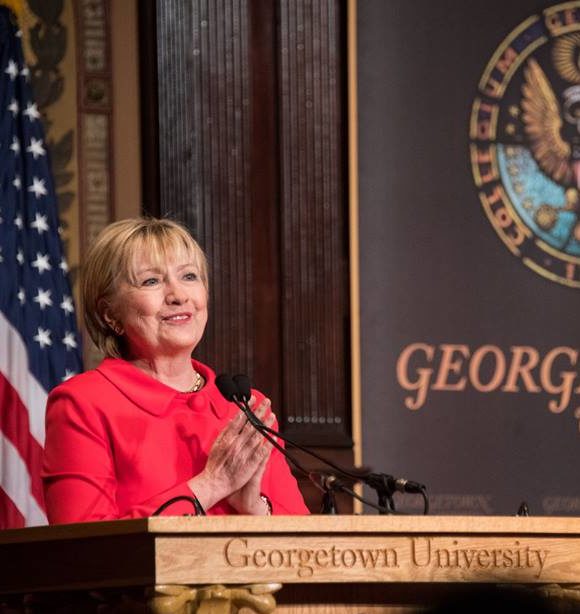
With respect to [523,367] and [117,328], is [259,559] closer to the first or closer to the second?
[117,328]

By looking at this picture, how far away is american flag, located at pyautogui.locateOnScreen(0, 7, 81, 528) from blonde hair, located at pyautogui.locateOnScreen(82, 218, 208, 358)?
1728 millimetres

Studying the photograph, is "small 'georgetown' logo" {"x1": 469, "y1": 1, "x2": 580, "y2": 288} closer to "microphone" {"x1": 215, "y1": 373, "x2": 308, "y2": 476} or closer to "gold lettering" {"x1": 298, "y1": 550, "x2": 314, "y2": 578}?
"microphone" {"x1": 215, "y1": 373, "x2": 308, "y2": 476}

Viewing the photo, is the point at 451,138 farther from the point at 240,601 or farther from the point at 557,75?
the point at 240,601

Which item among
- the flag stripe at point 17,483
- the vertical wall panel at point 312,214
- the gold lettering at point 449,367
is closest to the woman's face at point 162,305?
the flag stripe at point 17,483

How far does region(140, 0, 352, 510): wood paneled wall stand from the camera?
5734 millimetres

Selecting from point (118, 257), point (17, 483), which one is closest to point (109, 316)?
point (118, 257)

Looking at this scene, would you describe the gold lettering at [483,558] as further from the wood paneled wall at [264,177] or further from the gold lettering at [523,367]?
the gold lettering at [523,367]

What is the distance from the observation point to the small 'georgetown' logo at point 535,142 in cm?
629

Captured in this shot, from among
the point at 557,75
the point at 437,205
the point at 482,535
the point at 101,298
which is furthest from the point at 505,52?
the point at 482,535

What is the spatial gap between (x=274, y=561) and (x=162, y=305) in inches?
40.7

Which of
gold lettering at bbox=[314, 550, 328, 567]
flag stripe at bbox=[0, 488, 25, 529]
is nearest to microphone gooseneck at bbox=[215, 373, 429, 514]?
gold lettering at bbox=[314, 550, 328, 567]

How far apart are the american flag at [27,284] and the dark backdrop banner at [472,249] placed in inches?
53.7

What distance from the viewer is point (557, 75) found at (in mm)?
6367

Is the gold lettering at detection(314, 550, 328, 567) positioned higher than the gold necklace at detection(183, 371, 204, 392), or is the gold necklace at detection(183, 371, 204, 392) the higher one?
the gold necklace at detection(183, 371, 204, 392)
